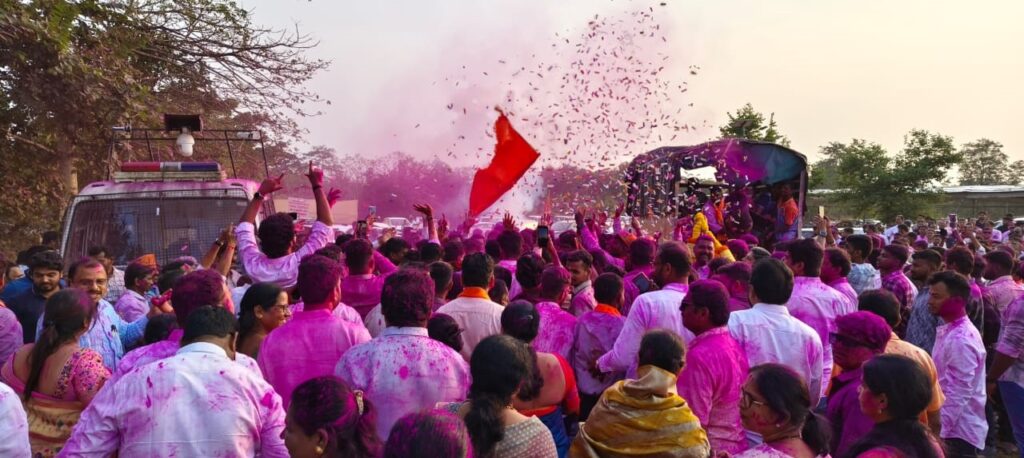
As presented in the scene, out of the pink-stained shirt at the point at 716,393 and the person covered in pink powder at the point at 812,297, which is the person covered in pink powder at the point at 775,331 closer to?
the pink-stained shirt at the point at 716,393

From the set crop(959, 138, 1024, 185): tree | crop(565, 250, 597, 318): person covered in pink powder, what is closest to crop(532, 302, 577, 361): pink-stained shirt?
crop(565, 250, 597, 318): person covered in pink powder

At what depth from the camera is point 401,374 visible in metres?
3.37

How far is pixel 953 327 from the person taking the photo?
5016 mm

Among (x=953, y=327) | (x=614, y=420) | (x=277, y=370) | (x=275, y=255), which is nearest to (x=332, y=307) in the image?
(x=277, y=370)

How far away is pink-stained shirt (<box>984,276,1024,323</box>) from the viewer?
6.69 m

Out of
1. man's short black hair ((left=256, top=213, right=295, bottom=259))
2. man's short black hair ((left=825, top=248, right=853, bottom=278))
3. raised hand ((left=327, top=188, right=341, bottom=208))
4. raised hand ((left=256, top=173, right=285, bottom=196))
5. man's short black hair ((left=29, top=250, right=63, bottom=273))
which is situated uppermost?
raised hand ((left=256, top=173, right=285, bottom=196))

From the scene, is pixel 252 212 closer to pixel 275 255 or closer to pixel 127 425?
pixel 275 255

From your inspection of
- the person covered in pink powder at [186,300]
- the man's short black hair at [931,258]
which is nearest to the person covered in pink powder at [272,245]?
Result: the person covered in pink powder at [186,300]

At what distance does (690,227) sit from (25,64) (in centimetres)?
968

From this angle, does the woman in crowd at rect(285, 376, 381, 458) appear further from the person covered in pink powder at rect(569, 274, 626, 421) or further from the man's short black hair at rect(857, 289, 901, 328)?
the man's short black hair at rect(857, 289, 901, 328)

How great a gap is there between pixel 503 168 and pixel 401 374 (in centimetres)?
676

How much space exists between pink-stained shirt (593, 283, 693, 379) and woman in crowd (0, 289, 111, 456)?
103 inches

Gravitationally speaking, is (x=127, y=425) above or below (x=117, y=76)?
below

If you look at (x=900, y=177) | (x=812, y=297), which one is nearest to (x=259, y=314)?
(x=812, y=297)
